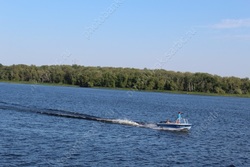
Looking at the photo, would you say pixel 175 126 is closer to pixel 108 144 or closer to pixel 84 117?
pixel 108 144

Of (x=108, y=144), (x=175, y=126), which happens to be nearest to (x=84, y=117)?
(x=175, y=126)

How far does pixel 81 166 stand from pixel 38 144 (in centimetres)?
985

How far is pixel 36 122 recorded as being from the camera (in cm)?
6078

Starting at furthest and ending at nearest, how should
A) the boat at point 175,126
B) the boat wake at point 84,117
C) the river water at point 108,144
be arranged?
the boat wake at point 84,117 → the boat at point 175,126 → the river water at point 108,144

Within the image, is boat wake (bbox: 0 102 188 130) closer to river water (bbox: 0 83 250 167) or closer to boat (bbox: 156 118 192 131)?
river water (bbox: 0 83 250 167)

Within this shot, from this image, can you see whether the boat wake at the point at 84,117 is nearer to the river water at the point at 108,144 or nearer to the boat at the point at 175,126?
the river water at the point at 108,144

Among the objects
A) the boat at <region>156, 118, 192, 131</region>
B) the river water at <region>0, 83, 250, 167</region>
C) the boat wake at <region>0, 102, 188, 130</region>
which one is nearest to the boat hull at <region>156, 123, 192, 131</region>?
the boat at <region>156, 118, 192, 131</region>

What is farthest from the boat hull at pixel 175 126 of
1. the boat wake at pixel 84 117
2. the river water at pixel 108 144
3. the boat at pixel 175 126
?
the river water at pixel 108 144

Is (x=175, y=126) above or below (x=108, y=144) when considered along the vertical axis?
above

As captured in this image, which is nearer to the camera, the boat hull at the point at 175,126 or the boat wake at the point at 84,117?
the boat hull at the point at 175,126

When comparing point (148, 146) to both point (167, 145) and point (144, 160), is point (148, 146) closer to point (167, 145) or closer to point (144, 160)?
point (167, 145)

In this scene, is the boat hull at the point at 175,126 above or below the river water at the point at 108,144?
above

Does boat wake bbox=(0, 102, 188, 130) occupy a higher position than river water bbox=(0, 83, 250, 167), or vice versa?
boat wake bbox=(0, 102, 188, 130)

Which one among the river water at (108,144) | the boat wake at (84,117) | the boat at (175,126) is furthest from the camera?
the boat wake at (84,117)
